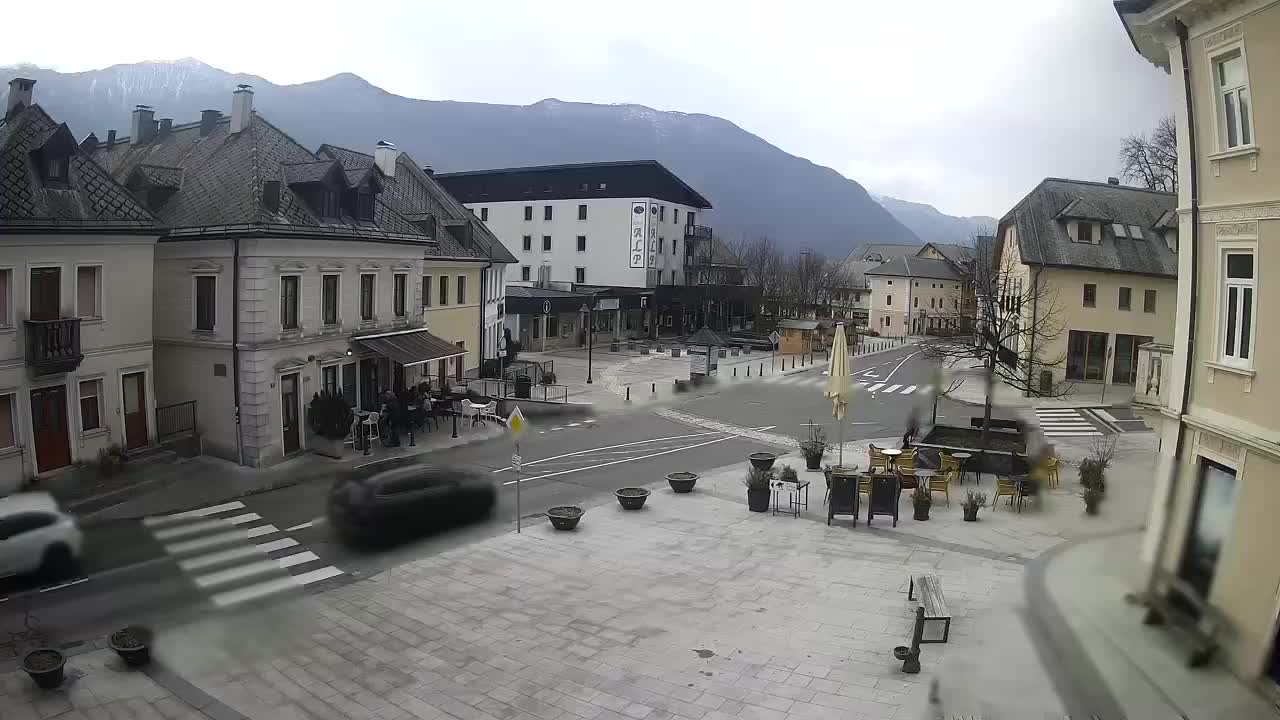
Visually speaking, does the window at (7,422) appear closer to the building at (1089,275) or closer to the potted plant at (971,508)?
the potted plant at (971,508)

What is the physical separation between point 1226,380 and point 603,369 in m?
40.0

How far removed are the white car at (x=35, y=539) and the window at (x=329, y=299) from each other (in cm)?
1053

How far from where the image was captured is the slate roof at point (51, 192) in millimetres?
18641

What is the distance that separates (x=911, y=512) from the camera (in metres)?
17.8

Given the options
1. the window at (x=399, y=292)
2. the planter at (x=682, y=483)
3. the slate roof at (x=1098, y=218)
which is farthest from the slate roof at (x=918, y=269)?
the planter at (x=682, y=483)

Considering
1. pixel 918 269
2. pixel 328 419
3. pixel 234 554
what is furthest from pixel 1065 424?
pixel 918 269

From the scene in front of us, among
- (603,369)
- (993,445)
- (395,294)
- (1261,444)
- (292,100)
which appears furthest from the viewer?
(292,100)

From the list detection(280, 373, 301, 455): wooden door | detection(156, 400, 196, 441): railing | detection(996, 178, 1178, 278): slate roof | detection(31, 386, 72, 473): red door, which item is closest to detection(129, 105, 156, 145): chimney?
detection(156, 400, 196, 441): railing

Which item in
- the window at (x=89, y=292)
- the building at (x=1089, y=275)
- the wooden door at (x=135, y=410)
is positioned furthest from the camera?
the building at (x=1089, y=275)

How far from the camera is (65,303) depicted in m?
19.4

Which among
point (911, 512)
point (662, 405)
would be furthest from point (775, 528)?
point (662, 405)

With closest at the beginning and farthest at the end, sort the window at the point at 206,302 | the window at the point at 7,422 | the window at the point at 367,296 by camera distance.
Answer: the window at the point at 7,422 → the window at the point at 206,302 → the window at the point at 367,296

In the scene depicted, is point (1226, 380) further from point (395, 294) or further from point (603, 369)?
point (603, 369)

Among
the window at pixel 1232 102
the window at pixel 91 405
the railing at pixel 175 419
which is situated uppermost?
the window at pixel 1232 102
